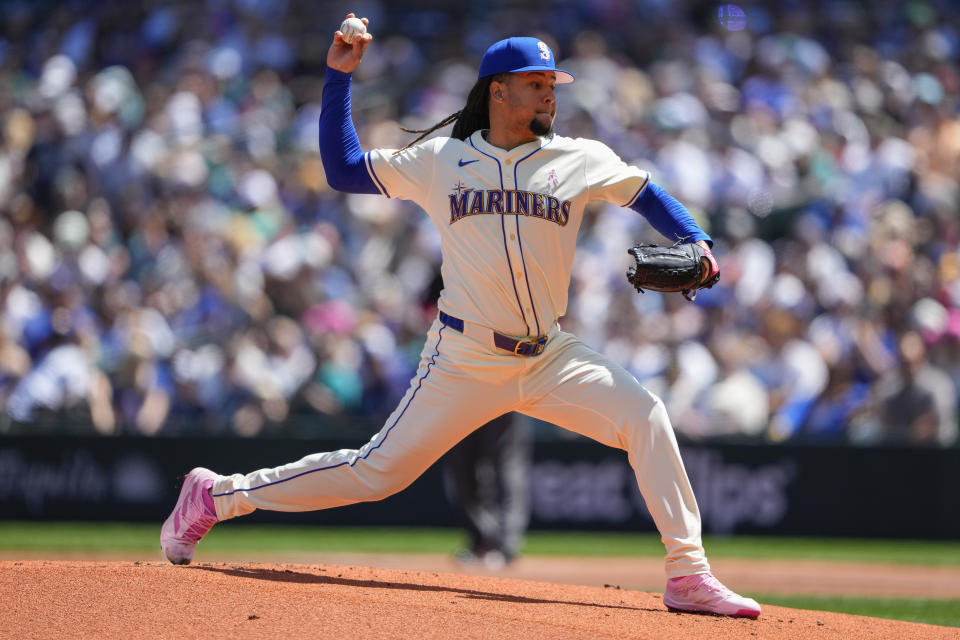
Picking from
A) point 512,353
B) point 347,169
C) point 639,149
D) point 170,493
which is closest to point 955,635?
point 512,353

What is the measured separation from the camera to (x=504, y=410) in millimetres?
5039

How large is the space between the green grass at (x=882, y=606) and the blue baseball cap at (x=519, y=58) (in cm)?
333

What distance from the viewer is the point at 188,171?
44.2 ft

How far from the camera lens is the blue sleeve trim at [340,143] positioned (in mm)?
5133

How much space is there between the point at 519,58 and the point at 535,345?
1096 mm

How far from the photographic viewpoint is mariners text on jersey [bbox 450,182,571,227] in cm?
496

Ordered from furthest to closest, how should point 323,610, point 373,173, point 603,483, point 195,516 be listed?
point 603,483 < point 195,516 < point 373,173 < point 323,610

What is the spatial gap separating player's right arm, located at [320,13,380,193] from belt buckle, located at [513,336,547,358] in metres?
0.85

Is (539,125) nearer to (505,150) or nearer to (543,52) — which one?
(505,150)

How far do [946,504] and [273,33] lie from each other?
9722 mm

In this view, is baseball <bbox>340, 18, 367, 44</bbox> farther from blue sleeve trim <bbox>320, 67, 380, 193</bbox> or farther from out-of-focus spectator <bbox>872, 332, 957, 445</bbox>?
out-of-focus spectator <bbox>872, 332, 957, 445</bbox>

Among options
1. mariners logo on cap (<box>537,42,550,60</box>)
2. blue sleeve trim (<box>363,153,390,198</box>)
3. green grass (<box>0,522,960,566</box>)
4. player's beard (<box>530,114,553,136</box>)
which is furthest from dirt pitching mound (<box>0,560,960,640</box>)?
green grass (<box>0,522,960,566</box>)

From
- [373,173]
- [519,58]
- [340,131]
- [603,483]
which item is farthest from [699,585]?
[603,483]

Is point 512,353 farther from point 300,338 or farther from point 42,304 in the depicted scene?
point 42,304
